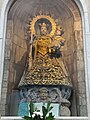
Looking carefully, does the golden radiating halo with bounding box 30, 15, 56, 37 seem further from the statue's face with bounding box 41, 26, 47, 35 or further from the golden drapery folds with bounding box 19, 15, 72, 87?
the statue's face with bounding box 41, 26, 47, 35

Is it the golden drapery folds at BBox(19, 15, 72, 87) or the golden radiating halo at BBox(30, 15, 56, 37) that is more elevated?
the golden radiating halo at BBox(30, 15, 56, 37)

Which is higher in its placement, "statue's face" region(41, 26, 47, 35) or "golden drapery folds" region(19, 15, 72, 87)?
"statue's face" region(41, 26, 47, 35)

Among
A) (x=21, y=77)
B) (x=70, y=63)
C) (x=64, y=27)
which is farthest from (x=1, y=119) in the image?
(x=64, y=27)

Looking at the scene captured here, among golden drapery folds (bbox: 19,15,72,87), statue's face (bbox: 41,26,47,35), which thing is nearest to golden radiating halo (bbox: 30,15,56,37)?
golden drapery folds (bbox: 19,15,72,87)

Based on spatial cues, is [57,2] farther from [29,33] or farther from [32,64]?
[32,64]

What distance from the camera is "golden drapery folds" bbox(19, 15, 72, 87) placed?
610 centimetres

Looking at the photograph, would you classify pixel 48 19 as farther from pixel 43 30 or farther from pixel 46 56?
pixel 46 56

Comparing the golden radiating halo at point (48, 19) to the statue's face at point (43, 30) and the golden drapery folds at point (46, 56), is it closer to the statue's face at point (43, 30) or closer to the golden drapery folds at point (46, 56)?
the golden drapery folds at point (46, 56)

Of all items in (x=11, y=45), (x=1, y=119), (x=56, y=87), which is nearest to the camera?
(x=1, y=119)

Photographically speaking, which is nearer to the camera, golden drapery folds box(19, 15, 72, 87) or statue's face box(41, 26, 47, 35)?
golden drapery folds box(19, 15, 72, 87)

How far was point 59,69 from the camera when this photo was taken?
634 centimetres

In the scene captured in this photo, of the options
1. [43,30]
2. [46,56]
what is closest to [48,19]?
Result: [43,30]

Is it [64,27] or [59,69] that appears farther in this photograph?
[64,27]

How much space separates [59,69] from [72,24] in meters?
1.36
